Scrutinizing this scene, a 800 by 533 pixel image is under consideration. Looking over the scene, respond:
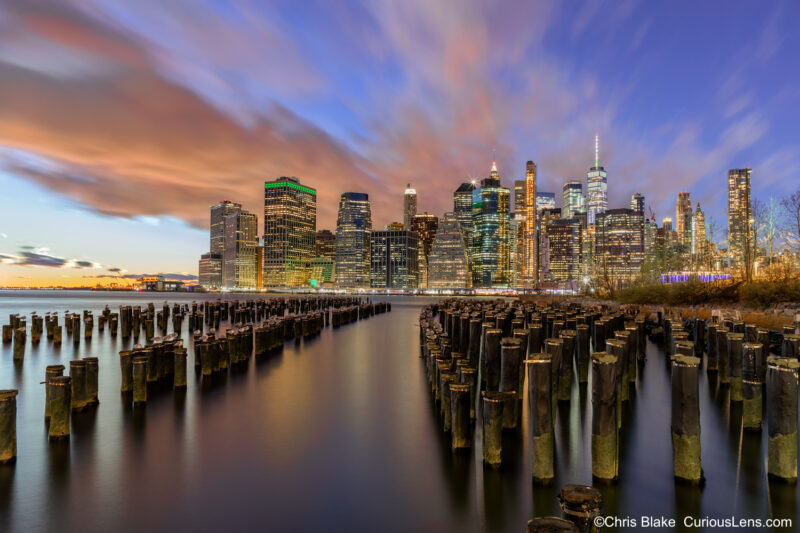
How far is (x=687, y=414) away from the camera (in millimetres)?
6453

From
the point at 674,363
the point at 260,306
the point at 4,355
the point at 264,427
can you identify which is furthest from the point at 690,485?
the point at 260,306

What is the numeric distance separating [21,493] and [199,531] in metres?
3.18

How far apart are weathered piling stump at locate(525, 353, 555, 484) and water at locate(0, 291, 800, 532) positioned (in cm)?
28

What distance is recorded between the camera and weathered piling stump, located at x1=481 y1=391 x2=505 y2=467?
22.9 ft

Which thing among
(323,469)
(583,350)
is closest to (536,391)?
(323,469)

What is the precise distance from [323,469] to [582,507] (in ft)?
16.6

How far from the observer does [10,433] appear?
7.72 meters

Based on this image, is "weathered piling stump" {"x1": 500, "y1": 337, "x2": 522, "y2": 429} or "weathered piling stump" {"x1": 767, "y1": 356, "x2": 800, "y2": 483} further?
"weathered piling stump" {"x1": 500, "y1": 337, "x2": 522, "y2": 429}

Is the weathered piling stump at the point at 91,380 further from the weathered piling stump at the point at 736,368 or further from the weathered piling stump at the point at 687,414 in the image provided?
the weathered piling stump at the point at 736,368

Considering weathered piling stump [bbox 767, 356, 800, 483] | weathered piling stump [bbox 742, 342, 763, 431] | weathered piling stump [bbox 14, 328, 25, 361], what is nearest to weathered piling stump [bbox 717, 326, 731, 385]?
weathered piling stump [bbox 742, 342, 763, 431]

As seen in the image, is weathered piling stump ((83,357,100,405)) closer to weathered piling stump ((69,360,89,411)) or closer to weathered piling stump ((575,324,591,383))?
weathered piling stump ((69,360,89,411))

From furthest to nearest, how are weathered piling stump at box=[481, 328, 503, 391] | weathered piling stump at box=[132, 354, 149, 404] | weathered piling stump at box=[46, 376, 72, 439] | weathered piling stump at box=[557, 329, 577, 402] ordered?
weathered piling stump at box=[132, 354, 149, 404] < weathered piling stump at box=[557, 329, 577, 402] < weathered piling stump at box=[481, 328, 503, 391] < weathered piling stump at box=[46, 376, 72, 439]

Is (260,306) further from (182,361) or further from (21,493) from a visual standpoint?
(21,493)

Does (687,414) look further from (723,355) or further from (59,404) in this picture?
(59,404)
